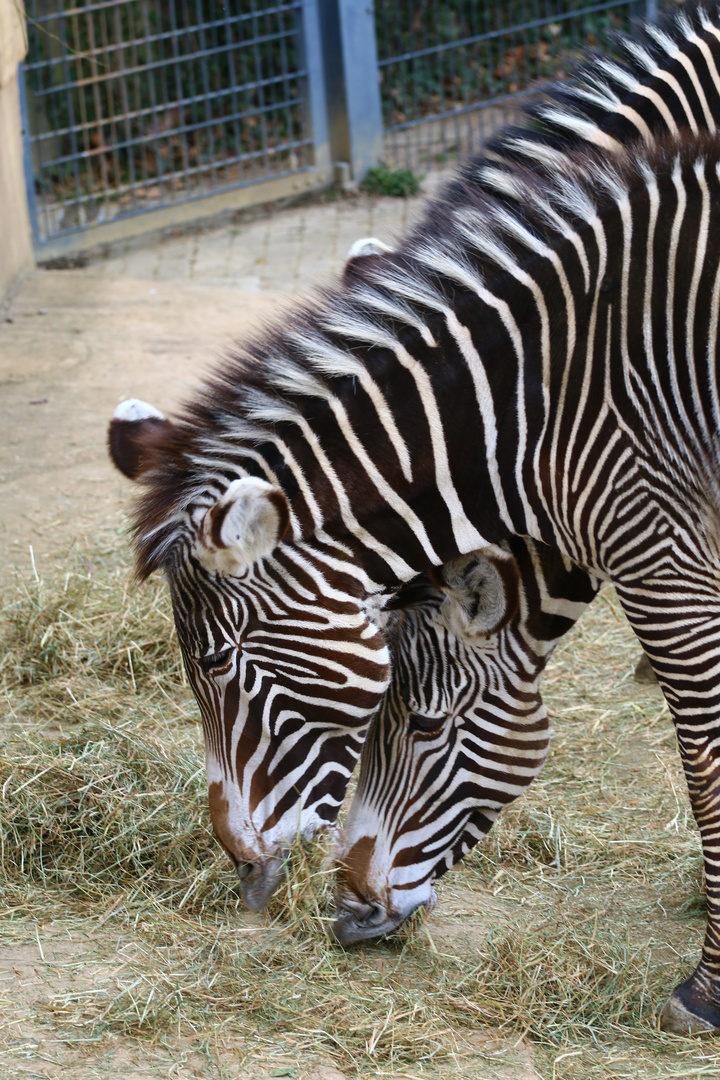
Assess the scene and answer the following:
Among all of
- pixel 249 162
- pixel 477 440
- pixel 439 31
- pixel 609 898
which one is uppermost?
pixel 439 31

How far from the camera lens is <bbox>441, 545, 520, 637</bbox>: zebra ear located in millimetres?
3773

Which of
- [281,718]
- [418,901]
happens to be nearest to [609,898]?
[418,901]

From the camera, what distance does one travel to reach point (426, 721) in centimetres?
382

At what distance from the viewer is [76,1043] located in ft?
10.9

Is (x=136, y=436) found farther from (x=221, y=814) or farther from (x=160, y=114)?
(x=160, y=114)

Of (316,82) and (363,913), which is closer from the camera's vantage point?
(363,913)

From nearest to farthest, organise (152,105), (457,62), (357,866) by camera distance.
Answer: (357,866)
(152,105)
(457,62)

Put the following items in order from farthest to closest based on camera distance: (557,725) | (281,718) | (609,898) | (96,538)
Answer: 1. (96,538)
2. (557,725)
3. (609,898)
4. (281,718)

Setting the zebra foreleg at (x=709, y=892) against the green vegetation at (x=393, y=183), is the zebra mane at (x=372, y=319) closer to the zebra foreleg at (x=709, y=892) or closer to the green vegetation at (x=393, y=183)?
the zebra foreleg at (x=709, y=892)

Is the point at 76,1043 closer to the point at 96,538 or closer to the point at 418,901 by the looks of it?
the point at 418,901

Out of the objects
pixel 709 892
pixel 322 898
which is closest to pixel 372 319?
pixel 322 898

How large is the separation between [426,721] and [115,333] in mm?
6550

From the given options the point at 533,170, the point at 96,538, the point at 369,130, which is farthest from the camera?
the point at 369,130

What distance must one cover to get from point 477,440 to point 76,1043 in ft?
6.63
